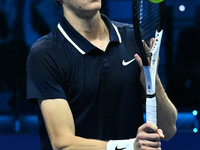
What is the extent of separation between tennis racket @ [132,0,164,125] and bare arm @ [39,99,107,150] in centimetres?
27

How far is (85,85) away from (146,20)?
0.41 metres

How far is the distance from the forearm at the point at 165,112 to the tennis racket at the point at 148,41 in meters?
0.17

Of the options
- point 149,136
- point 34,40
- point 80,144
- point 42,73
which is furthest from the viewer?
point 34,40

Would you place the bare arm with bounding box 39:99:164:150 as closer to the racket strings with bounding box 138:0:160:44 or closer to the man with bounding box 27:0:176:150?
the man with bounding box 27:0:176:150

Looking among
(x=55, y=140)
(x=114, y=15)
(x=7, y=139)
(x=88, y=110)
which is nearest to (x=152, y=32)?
(x=88, y=110)

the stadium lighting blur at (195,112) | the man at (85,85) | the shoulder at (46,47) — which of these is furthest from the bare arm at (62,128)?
the stadium lighting blur at (195,112)

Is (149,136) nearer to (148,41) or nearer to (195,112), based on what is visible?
(148,41)

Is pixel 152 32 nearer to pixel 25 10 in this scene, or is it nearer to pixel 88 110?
pixel 88 110

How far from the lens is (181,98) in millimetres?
4762

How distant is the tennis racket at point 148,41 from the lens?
2.27 meters

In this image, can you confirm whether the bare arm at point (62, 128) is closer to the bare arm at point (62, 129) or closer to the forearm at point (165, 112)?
the bare arm at point (62, 129)

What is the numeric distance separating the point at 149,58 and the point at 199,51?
92.9 inches

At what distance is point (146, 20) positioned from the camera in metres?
2.64

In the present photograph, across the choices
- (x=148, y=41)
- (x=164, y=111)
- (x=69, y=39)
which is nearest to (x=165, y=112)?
(x=164, y=111)
